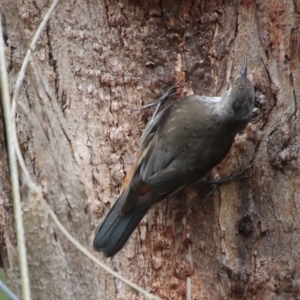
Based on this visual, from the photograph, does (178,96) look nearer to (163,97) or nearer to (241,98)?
(163,97)

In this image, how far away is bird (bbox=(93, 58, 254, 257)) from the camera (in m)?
2.93

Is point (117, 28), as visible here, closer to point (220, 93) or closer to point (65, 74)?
point (65, 74)

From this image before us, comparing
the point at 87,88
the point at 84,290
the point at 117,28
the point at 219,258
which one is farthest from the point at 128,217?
the point at 84,290

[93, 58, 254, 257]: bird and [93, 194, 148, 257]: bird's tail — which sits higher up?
[93, 58, 254, 257]: bird

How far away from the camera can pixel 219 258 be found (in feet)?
9.54

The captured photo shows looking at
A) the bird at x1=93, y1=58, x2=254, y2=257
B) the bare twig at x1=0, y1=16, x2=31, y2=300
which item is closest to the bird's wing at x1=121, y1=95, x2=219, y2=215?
the bird at x1=93, y1=58, x2=254, y2=257

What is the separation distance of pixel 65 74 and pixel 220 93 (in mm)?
783

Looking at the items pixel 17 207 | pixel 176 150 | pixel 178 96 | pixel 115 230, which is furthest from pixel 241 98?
pixel 17 207

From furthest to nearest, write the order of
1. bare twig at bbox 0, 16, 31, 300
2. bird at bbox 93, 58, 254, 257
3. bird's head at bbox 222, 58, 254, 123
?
bird at bbox 93, 58, 254, 257 → bird's head at bbox 222, 58, 254, 123 → bare twig at bbox 0, 16, 31, 300

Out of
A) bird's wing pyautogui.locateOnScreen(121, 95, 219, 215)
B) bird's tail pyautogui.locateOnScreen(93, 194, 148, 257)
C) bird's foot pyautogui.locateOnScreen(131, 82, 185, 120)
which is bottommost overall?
bird's tail pyautogui.locateOnScreen(93, 194, 148, 257)

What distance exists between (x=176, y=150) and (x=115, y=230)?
1.82 ft

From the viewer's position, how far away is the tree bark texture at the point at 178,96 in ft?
A: 9.37

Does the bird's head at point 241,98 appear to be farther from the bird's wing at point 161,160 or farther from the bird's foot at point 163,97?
the bird's foot at point 163,97

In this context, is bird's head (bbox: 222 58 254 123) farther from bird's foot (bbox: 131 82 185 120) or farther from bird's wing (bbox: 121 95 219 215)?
bird's foot (bbox: 131 82 185 120)
